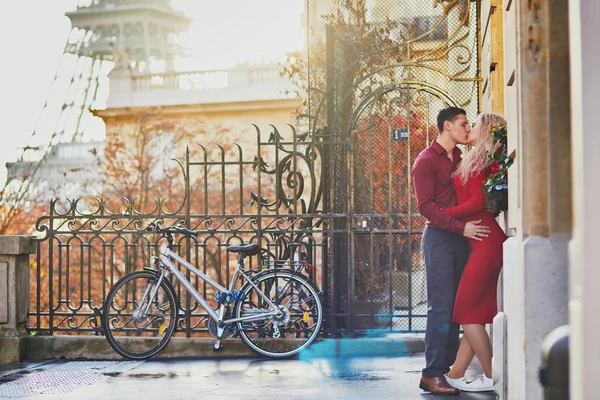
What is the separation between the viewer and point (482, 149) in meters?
6.50

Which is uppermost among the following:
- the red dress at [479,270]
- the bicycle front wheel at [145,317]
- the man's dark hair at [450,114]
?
the man's dark hair at [450,114]

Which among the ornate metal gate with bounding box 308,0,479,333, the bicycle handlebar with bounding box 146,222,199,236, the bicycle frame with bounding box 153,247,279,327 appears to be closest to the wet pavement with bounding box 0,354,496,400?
the bicycle frame with bounding box 153,247,279,327

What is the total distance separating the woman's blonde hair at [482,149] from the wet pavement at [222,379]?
1605 millimetres

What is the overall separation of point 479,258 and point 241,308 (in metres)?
3.12

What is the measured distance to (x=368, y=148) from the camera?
966 centimetres

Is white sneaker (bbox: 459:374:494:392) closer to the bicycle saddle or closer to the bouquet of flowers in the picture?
the bouquet of flowers

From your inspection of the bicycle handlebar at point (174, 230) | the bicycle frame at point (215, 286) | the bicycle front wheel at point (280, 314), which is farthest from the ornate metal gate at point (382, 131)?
the bicycle handlebar at point (174, 230)

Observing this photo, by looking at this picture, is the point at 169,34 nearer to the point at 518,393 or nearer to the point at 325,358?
the point at 325,358

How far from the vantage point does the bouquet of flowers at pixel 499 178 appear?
6.05 m

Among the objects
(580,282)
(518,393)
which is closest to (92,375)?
(518,393)

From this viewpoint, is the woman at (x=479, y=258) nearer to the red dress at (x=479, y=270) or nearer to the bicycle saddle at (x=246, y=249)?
the red dress at (x=479, y=270)

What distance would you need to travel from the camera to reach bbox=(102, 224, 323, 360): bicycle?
29.3 ft

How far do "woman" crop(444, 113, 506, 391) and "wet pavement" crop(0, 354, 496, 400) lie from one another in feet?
1.80

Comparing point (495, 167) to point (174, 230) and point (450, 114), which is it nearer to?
point (450, 114)
